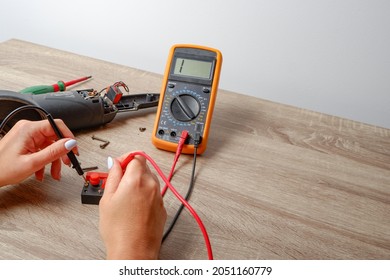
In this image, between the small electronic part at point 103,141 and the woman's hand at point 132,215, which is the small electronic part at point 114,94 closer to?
the small electronic part at point 103,141

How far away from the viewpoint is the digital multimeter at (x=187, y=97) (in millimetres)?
705

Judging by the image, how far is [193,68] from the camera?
757 millimetres

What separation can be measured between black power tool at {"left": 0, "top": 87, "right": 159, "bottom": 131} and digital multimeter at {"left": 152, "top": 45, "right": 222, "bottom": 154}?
10 cm

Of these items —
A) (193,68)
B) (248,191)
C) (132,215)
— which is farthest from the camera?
(193,68)

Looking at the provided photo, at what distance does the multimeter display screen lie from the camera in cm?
75

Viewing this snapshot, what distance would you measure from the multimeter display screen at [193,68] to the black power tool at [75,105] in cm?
11

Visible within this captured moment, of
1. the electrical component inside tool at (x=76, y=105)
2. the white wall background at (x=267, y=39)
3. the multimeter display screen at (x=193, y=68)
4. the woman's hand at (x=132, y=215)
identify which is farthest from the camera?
the white wall background at (x=267, y=39)

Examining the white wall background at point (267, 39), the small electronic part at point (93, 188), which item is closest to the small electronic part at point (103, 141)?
the small electronic part at point (93, 188)

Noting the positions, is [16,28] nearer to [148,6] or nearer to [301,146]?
[148,6]

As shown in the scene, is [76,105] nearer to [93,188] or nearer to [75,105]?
[75,105]

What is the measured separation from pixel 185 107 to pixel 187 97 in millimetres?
25

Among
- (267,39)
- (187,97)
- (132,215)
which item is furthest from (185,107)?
(267,39)

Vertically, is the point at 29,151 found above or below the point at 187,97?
below

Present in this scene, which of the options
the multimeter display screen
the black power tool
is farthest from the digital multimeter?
the black power tool
